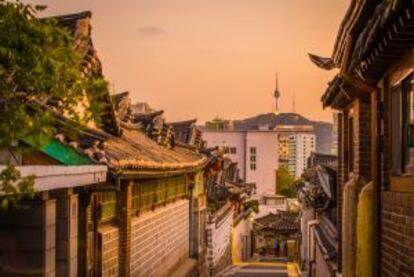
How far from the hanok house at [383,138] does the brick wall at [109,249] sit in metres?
4.39

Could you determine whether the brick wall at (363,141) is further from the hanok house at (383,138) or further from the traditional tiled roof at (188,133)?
the traditional tiled roof at (188,133)

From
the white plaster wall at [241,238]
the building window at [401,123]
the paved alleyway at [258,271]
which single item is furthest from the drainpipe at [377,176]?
the white plaster wall at [241,238]

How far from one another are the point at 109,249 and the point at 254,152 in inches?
3051

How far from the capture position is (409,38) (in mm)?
6699

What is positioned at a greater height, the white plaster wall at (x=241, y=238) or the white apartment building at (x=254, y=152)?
the white apartment building at (x=254, y=152)

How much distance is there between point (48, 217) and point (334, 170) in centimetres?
1155

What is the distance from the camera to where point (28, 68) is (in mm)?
5355

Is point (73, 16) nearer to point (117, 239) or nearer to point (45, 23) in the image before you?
point (117, 239)

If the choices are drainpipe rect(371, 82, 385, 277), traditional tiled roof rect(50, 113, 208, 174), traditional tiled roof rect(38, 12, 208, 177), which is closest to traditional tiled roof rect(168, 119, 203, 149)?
traditional tiled roof rect(38, 12, 208, 177)

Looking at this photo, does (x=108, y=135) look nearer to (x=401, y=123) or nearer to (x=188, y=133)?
(x=401, y=123)

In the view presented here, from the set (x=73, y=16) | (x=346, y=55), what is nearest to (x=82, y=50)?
→ (x=73, y=16)

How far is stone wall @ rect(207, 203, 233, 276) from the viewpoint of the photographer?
105 ft

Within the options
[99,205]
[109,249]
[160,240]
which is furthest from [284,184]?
[99,205]

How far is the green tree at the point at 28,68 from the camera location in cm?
532
